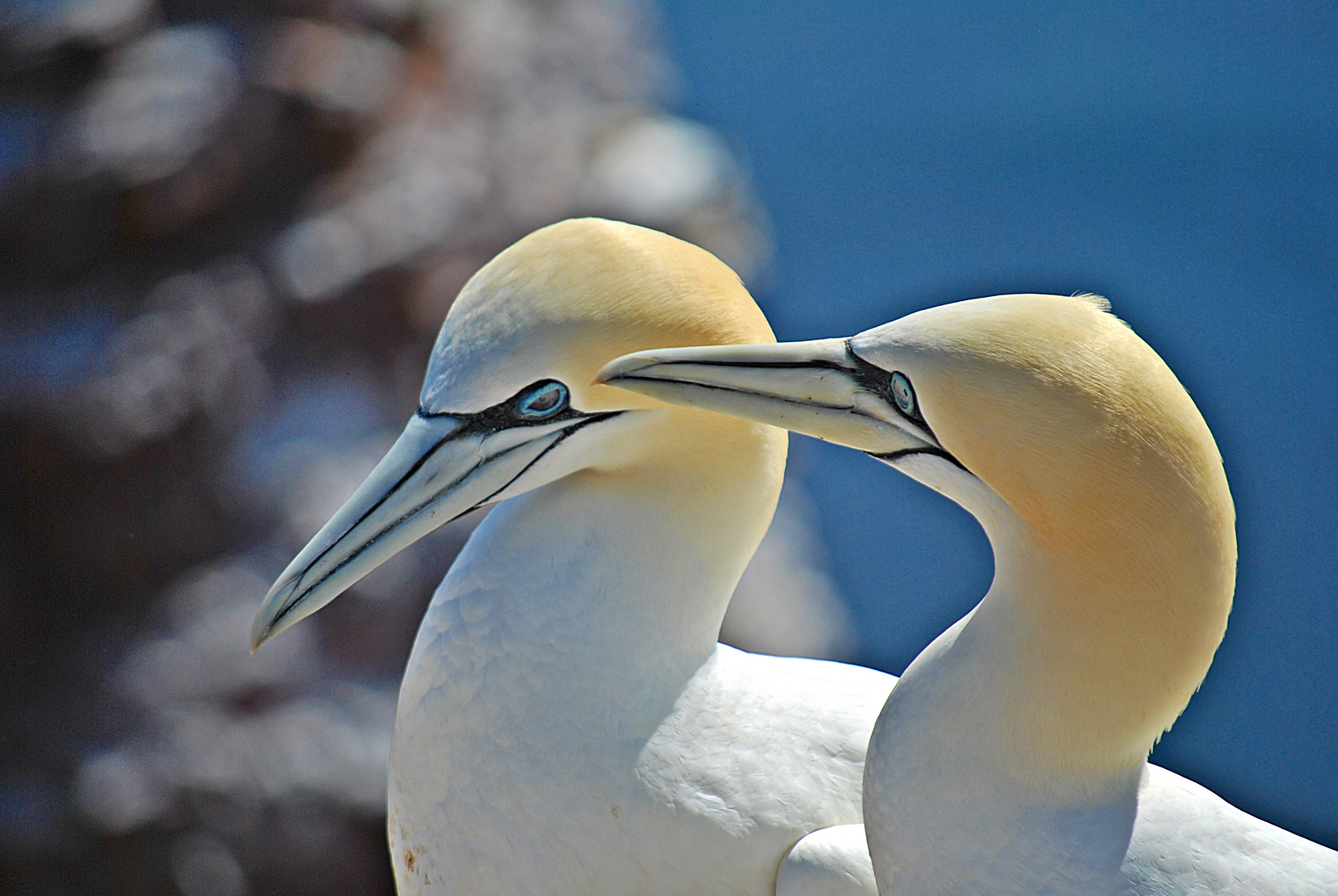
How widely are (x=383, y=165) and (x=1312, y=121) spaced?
5.83m

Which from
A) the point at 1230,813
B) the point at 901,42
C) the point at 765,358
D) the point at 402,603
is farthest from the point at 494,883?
the point at 901,42

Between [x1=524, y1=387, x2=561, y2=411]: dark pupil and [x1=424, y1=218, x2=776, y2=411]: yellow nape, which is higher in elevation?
[x1=424, y1=218, x2=776, y2=411]: yellow nape

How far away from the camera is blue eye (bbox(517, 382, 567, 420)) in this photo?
1928mm

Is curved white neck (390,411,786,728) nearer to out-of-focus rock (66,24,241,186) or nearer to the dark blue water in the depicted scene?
out-of-focus rock (66,24,241,186)

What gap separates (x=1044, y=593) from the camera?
1.54m

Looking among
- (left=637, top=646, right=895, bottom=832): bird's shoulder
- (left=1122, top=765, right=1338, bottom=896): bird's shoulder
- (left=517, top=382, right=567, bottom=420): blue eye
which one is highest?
(left=517, top=382, right=567, bottom=420): blue eye

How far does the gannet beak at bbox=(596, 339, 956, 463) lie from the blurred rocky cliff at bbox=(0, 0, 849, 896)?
3330 mm

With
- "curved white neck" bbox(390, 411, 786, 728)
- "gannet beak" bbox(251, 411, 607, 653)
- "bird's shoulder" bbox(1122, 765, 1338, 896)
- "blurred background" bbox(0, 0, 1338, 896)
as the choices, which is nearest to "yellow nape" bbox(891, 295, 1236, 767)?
"bird's shoulder" bbox(1122, 765, 1338, 896)

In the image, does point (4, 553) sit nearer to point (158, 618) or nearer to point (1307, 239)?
point (158, 618)

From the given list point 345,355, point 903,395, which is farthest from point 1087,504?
point 345,355

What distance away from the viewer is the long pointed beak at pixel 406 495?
1.94m

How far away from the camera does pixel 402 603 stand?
16.1 feet

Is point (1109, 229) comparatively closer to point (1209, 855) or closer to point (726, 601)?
point (726, 601)

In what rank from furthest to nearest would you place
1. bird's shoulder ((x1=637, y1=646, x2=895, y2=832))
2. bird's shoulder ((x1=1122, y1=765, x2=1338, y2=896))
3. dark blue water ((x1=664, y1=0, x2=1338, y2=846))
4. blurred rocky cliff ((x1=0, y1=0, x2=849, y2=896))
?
dark blue water ((x1=664, y1=0, x2=1338, y2=846)), blurred rocky cliff ((x1=0, y1=0, x2=849, y2=896)), bird's shoulder ((x1=637, y1=646, x2=895, y2=832)), bird's shoulder ((x1=1122, y1=765, x2=1338, y2=896))
